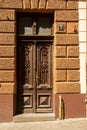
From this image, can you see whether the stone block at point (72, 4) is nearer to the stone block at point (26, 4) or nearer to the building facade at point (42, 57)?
the building facade at point (42, 57)

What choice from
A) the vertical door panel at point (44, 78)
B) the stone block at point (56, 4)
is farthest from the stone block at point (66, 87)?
the stone block at point (56, 4)

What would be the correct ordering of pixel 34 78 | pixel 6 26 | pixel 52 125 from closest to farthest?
pixel 52 125
pixel 6 26
pixel 34 78

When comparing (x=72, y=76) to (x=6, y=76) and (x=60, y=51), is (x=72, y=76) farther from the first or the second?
(x=6, y=76)

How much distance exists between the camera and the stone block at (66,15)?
381 inches

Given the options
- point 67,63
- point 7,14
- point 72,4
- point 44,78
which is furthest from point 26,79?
point 72,4

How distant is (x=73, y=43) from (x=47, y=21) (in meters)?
1.17

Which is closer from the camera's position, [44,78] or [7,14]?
[7,14]

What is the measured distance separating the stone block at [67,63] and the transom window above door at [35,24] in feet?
3.42

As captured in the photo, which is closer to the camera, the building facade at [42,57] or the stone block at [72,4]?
the building facade at [42,57]

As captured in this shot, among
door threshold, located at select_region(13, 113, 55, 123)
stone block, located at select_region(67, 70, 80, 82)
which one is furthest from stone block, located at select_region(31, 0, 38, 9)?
door threshold, located at select_region(13, 113, 55, 123)

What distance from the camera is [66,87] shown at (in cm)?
956

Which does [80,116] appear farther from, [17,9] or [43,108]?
[17,9]

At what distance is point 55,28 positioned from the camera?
9695 millimetres

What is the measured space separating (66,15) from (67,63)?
5.04ft
